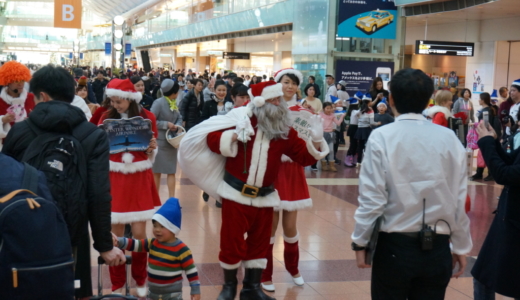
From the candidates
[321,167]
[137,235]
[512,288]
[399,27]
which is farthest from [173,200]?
[399,27]

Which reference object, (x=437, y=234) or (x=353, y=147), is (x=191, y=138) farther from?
(x=353, y=147)

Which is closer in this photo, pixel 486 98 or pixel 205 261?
pixel 205 261

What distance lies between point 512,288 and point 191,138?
239cm

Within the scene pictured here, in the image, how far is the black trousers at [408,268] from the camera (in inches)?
120

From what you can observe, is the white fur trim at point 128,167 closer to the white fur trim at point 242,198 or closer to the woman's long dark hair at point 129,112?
the woman's long dark hair at point 129,112

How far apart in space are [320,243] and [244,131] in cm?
292

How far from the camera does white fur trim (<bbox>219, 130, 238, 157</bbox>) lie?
4469 millimetres

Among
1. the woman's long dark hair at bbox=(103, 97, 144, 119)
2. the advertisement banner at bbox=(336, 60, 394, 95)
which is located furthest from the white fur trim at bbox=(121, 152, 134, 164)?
the advertisement banner at bbox=(336, 60, 394, 95)

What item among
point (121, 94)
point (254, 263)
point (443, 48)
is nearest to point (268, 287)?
point (254, 263)

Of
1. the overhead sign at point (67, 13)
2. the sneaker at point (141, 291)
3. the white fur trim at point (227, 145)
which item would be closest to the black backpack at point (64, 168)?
the white fur trim at point (227, 145)

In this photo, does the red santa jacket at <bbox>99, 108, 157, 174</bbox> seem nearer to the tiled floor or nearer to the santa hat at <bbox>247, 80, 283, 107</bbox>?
the tiled floor

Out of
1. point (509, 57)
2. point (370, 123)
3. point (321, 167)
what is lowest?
point (321, 167)

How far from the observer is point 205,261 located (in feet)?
20.1

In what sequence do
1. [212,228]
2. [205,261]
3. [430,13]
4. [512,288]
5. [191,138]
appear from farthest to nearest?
1. [430,13]
2. [212,228]
3. [205,261]
4. [191,138]
5. [512,288]
